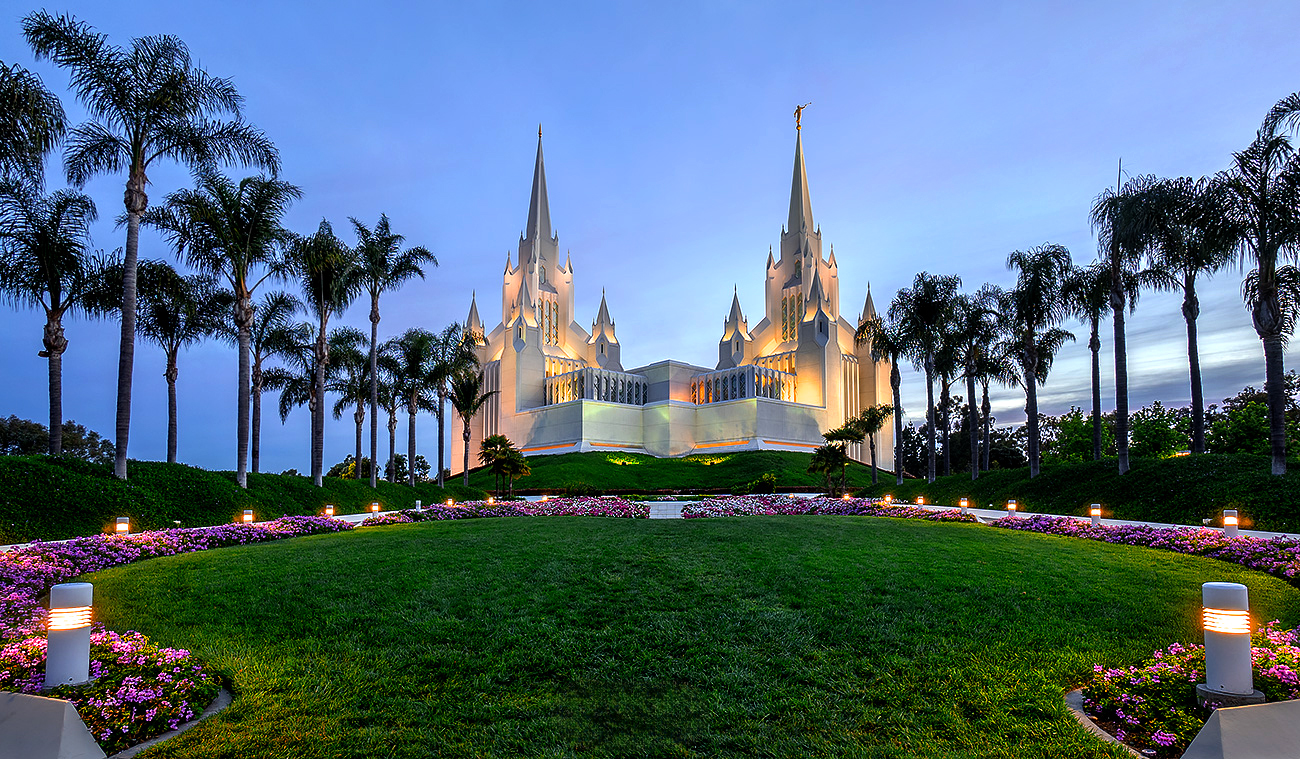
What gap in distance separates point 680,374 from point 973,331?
42.1m

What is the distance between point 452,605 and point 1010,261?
24.4m

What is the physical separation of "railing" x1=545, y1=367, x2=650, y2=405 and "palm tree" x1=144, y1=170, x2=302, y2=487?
4299 cm

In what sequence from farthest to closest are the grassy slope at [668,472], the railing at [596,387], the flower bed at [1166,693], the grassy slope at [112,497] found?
the railing at [596,387] → the grassy slope at [668,472] → the grassy slope at [112,497] → the flower bed at [1166,693]

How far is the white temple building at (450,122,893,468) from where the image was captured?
62375 millimetres

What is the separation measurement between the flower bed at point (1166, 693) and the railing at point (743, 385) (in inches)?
2238

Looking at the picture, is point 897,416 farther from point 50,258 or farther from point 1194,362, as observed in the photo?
point 50,258

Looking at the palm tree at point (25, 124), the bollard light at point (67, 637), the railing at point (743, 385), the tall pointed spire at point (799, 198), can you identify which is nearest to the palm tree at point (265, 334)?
the palm tree at point (25, 124)

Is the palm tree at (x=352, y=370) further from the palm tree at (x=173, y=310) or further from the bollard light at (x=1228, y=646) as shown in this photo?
the bollard light at (x=1228, y=646)

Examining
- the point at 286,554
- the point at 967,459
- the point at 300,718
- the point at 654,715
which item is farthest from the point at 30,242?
the point at 967,459

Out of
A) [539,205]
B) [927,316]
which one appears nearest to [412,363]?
[927,316]

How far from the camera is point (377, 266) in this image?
28.0 metres

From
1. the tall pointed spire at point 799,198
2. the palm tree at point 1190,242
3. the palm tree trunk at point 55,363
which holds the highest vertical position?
the tall pointed spire at point 799,198

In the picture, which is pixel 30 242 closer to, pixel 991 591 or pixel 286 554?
pixel 286 554

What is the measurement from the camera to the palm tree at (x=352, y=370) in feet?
117
